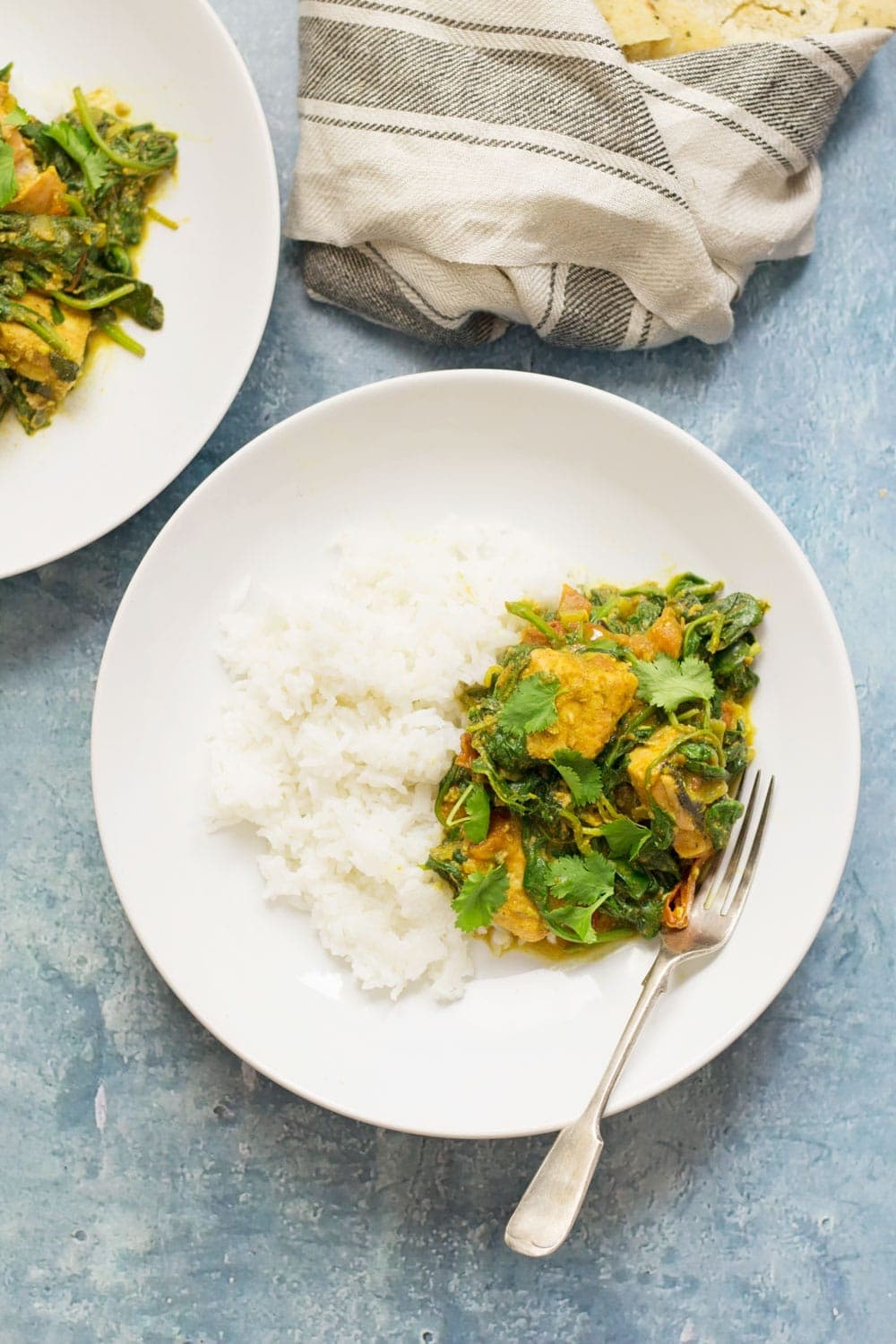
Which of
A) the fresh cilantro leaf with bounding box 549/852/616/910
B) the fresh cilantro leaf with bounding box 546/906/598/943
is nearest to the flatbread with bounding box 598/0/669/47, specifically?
the fresh cilantro leaf with bounding box 549/852/616/910

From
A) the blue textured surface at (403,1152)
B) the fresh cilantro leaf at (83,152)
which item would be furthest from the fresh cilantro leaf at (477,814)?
the fresh cilantro leaf at (83,152)

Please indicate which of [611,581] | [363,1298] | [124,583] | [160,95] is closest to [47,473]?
[124,583]

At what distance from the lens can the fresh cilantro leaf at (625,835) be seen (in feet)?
10.3

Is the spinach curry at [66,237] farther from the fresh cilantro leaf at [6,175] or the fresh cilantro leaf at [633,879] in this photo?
the fresh cilantro leaf at [633,879]

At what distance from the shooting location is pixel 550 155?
3.54m

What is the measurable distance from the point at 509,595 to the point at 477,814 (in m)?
0.73

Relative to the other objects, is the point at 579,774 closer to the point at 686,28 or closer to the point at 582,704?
the point at 582,704

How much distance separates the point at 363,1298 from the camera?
12.1 feet

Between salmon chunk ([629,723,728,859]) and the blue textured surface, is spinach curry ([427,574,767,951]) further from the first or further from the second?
the blue textured surface

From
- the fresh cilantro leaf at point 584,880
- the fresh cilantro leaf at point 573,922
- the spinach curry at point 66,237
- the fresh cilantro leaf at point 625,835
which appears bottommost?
the fresh cilantro leaf at point 573,922

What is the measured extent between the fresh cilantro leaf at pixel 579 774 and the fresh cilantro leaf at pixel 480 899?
1.10 ft

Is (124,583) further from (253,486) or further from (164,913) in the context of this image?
(164,913)

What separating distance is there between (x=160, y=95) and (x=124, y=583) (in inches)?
65.9

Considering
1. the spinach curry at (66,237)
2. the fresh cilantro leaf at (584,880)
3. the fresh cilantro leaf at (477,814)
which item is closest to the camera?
the fresh cilantro leaf at (584,880)
